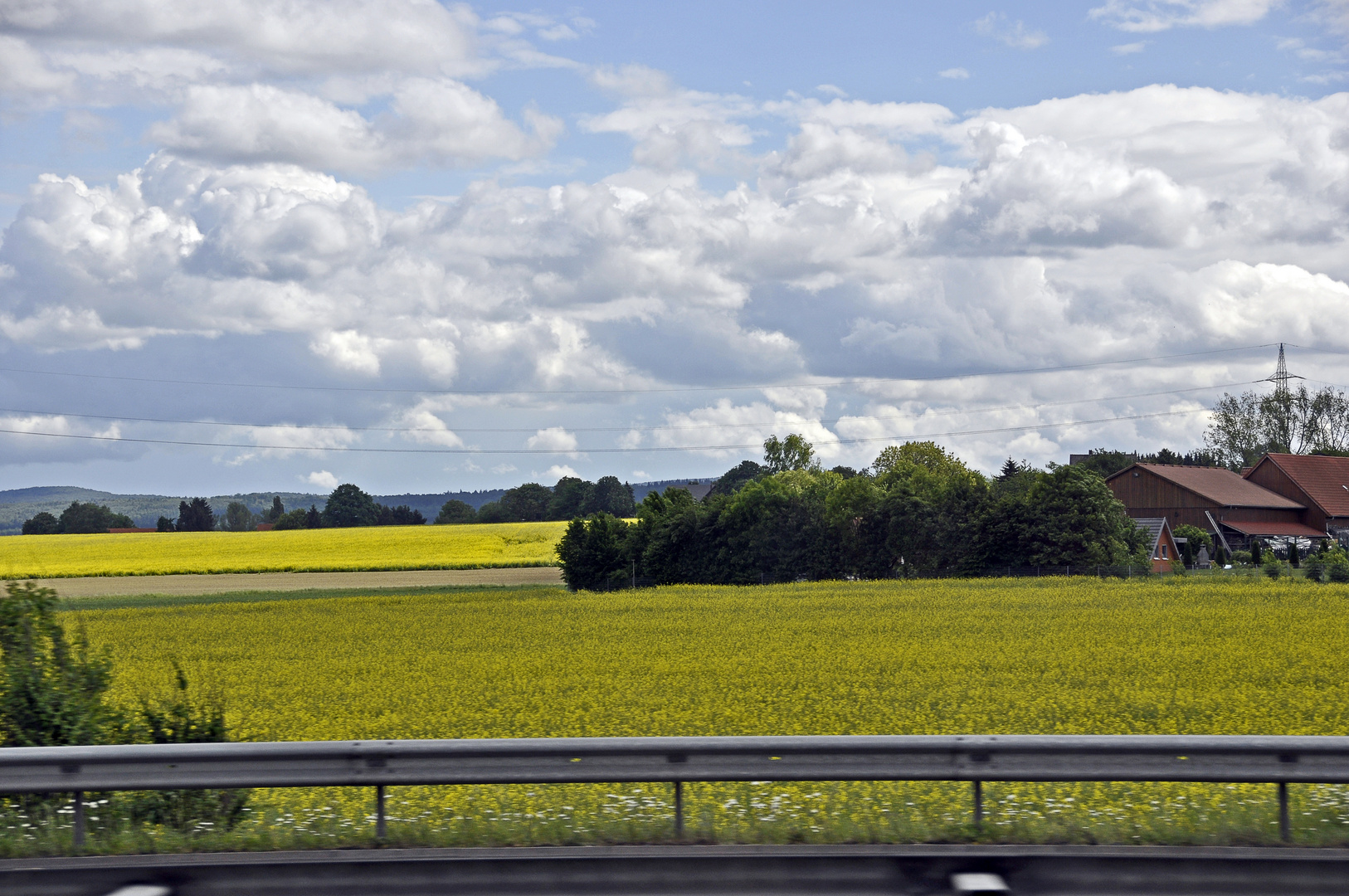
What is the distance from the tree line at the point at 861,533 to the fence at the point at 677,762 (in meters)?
51.0

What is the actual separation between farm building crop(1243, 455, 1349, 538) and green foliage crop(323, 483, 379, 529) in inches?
3488

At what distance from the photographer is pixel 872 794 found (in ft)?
30.4

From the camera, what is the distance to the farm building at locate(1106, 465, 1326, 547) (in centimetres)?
8500

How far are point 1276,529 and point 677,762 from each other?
92126 millimetres

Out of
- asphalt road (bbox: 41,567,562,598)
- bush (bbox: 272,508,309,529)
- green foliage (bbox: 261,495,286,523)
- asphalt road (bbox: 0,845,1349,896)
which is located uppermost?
green foliage (bbox: 261,495,286,523)

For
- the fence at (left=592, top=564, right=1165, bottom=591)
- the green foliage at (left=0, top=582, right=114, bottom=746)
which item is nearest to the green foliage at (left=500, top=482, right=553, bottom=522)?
the fence at (left=592, top=564, right=1165, bottom=591)

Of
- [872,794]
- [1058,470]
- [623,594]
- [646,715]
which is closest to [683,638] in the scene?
[646,715]

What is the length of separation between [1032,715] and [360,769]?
9.50 metres

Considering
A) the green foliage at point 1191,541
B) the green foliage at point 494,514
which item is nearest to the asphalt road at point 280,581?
the green foliage at point 1191,541

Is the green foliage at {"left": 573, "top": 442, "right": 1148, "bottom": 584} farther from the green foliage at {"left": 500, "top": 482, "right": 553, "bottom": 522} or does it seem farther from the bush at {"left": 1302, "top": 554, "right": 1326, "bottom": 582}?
the green foliage at {"left": 500, "top": 482, "right": 553, "bottom": 522}

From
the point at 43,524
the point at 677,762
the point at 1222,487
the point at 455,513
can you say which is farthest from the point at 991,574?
the point at 43,524

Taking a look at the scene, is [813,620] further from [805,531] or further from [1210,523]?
[1210,523]

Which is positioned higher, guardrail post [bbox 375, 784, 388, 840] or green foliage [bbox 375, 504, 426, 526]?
green foliage [bbox 375, 504, 426, 526]

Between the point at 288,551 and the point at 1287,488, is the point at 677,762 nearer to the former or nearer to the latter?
the point at 288,551
